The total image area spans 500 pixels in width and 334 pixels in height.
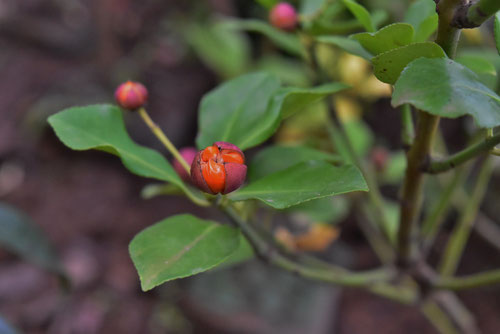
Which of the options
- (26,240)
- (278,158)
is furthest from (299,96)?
(26,240)

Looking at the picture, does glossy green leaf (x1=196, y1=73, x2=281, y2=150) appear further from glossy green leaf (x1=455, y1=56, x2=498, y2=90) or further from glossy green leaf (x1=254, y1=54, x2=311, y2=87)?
glossy green leaf (x1=254, y1=54, x2=311, y2=87)

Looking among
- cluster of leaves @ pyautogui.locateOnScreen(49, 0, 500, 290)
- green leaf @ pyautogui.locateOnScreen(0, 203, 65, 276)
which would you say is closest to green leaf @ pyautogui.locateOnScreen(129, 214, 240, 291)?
cluster of leaves @ pyautogui.locateOnScreen(49, 0, 500, 290)

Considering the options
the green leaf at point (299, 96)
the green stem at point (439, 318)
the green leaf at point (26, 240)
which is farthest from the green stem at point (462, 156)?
the green stem at point (439, 318)

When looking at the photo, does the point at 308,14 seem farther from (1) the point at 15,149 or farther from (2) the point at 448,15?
(1) the point at 15,149

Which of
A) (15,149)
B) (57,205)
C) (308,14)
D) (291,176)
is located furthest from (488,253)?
(15,149)

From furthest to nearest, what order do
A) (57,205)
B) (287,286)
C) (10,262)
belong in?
(57,205), (10,262), (287,286)

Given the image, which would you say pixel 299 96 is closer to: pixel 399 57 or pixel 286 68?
pixel 399 57

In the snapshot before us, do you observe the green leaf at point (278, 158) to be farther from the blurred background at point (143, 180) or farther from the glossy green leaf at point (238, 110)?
the blurred background at point (143, 180)
